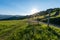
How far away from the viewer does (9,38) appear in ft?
232

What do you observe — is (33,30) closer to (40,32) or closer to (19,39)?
(40,32)

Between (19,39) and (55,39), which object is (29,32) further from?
(55,39)

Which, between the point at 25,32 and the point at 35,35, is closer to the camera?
the point at 35,35

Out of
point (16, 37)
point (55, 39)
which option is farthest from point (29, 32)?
point (55, 39)

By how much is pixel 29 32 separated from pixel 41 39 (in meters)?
10.4

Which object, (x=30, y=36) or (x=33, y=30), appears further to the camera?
(x=33, y=30)

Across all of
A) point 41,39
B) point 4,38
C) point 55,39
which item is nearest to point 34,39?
point 41,39

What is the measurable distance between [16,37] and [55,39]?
16.3 metres

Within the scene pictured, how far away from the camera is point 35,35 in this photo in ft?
229

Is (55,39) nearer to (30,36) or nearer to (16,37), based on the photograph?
(30,36)

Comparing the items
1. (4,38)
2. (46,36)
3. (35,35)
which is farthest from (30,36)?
(4,38)

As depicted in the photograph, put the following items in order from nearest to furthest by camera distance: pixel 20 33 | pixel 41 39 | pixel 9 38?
pixel 41 39 < pixel 9 38 < pixel 20 33

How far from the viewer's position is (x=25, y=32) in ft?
250

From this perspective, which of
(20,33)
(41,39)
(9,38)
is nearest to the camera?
(41,39)
